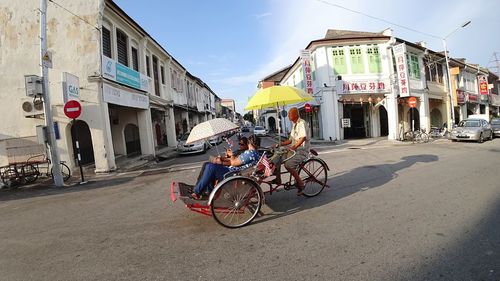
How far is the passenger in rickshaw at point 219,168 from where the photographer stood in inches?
202

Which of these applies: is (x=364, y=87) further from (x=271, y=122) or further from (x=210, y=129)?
(x=271, y=122)

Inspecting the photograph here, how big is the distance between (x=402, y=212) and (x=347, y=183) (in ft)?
8.07

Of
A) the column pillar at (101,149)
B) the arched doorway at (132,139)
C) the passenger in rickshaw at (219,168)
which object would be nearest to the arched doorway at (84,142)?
the column pillar at (101,149)

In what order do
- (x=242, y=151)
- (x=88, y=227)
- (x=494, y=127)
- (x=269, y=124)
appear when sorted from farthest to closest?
(x=269, y=124) → (x=494, y=127) → (x=242, y=151) → (x=88, y=227)

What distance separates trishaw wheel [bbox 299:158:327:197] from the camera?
6.39 m

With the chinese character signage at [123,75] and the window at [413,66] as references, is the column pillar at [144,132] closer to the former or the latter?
the chinese character signage at [123,75]

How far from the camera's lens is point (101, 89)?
1345 cm

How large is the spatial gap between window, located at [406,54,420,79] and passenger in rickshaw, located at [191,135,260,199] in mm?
23005

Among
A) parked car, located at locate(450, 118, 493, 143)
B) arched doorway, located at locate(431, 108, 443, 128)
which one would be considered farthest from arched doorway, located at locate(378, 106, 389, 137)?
parked car, located at locate(450, 118, 493, 143)

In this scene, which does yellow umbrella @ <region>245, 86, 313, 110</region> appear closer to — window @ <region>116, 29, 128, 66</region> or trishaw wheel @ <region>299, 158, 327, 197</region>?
trishaw wheel @ <region>299, 158, 327, 197</region>

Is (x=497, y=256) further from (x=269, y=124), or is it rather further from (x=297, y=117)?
(x=269, y=124)

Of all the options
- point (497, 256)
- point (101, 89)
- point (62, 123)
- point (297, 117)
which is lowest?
point (497, 256)

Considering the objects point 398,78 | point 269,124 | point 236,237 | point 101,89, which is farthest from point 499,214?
point 269,124

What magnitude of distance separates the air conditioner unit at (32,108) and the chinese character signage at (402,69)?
21193 mm
